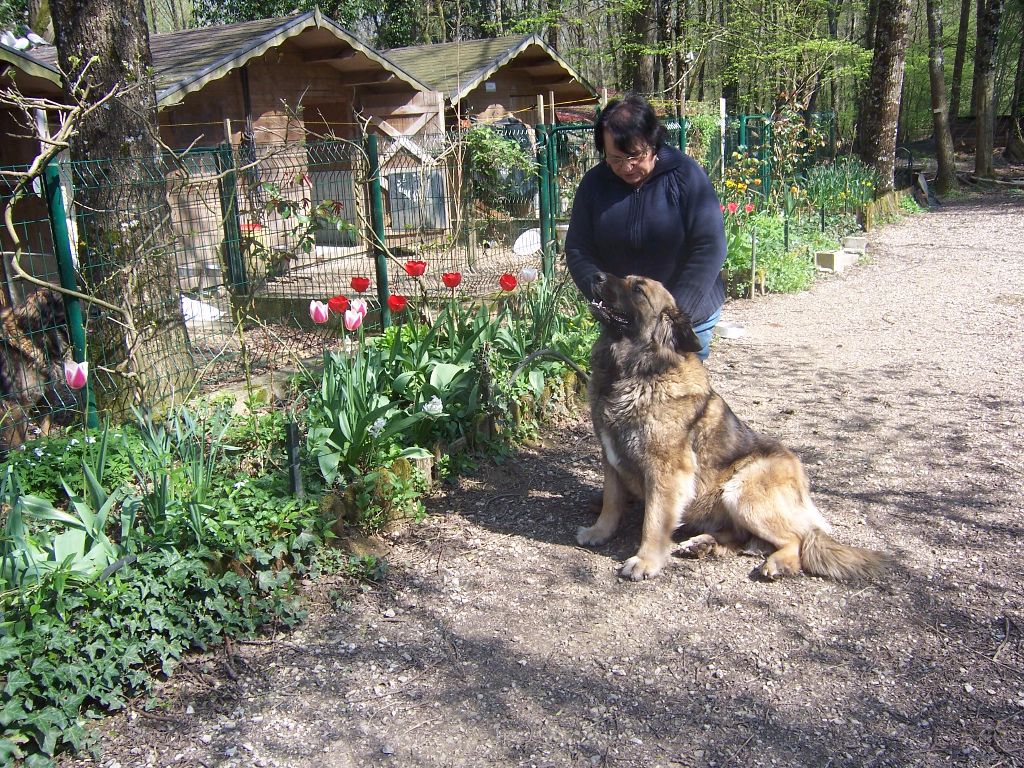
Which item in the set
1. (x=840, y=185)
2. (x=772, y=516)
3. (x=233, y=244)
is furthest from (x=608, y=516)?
(x=840, y=185)

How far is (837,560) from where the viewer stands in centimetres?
370

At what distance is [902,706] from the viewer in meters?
2.93

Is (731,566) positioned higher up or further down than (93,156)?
further down

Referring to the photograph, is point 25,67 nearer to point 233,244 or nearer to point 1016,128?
point 233,244

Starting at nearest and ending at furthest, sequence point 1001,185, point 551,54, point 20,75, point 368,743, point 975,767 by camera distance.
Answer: point 975,767 < point 368,743 < point 20,75 < point 551,54 < point 1001,185

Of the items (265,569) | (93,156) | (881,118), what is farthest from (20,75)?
(881,118)

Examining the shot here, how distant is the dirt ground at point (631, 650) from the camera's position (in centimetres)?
279

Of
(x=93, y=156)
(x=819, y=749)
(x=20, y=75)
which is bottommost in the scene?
(x=819, y=749)

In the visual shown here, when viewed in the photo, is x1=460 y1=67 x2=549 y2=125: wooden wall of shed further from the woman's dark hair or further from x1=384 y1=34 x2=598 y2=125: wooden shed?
the woman's dark hair

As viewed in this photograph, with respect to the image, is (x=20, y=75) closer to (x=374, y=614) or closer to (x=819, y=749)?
(x=374, y=614)

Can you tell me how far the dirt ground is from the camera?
2.79m

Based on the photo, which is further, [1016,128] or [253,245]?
[1016,128]

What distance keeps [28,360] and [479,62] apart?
14.4m

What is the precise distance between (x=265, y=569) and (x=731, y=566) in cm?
216
